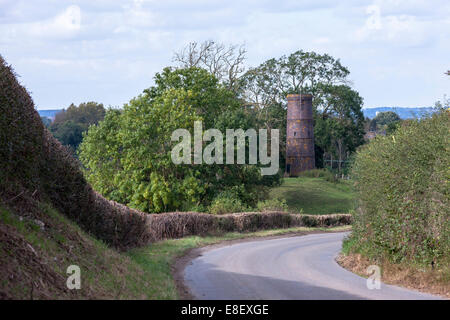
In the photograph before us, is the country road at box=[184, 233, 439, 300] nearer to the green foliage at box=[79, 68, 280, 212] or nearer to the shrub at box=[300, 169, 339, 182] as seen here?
the green foliage at box=[79, 68, 280, 212]

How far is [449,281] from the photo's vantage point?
1405 cm

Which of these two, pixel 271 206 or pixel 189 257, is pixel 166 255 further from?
pixel 271 206

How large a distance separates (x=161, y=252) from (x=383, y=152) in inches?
372

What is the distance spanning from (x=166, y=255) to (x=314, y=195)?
138 ft

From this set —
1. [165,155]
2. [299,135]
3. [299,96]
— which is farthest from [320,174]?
[165,155]

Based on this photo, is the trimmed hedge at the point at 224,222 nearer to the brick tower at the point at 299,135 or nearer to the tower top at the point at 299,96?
the brick tower at the point at 299,135

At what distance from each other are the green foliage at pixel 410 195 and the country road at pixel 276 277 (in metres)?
1.31

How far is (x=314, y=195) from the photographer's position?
6241 centimetres

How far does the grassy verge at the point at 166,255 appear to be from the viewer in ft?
44.8

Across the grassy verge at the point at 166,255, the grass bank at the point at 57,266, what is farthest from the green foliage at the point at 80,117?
the grass bank at the point at 57,266
